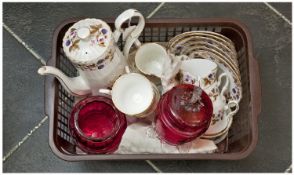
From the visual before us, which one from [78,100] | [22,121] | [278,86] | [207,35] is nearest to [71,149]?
[78,100]

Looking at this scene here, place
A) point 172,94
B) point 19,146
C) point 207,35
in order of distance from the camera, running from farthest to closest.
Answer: point 19,146 < point 207,35 < point 172,94

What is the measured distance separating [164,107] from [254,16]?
41cm

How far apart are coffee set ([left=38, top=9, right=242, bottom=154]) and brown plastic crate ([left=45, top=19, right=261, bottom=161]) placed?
0.02 m

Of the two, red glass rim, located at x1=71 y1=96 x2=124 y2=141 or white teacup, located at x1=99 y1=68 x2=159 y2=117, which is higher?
white teacup, located at x1=99 y1=68 x2=159 y2=117

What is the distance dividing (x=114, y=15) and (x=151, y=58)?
0.75 feet


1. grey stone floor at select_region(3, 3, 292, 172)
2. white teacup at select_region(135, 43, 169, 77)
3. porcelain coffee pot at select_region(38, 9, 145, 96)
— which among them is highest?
porcelain coffee pot at select_region(38, 9, 145, 96)

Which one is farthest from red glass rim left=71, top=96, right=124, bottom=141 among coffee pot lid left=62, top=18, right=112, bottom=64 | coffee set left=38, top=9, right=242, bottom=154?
coffee pot lid left=62, top=18, right=112, bottom=64

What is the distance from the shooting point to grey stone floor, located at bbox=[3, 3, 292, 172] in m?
0.94

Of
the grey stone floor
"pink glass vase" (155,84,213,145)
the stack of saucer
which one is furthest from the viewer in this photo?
the grey stone floor

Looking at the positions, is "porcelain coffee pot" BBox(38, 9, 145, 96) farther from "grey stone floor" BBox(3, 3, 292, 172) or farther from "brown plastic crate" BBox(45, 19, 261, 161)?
"grey stone floor" BBox(3, 3, 292, 172)

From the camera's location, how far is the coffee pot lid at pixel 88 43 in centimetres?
68

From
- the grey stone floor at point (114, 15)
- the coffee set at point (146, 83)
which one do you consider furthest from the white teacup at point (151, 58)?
the grey stone floor at point (114, 15)

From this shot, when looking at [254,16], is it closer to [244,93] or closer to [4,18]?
[244,93]

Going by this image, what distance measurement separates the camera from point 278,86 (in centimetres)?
98
